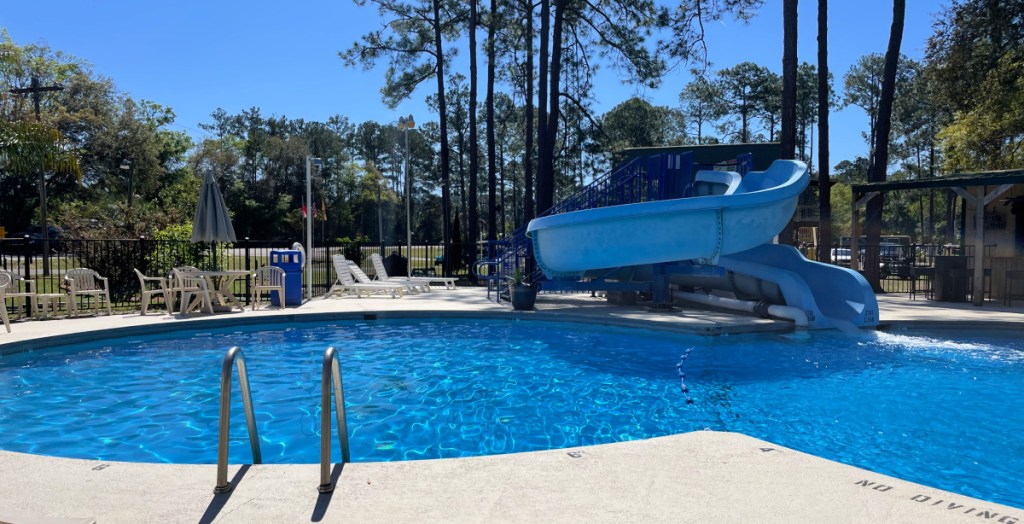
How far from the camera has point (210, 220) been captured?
11023mm

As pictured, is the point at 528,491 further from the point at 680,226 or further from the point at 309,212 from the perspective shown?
the point at 309,212

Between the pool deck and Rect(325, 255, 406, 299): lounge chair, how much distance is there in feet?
34.3

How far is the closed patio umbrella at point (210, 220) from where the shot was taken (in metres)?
11.0

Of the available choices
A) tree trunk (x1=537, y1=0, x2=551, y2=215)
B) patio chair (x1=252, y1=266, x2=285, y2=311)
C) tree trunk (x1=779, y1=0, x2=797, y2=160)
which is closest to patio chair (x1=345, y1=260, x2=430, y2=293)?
patio chair (x1=252, y1=266, x2=285, y2=311)

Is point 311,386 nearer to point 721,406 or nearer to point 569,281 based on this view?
point 721,406

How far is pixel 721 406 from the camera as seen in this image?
5.77 meters

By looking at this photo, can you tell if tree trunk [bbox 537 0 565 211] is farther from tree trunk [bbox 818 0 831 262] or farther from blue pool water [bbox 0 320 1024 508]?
blue pool water [bbox 0 320 1024 508]

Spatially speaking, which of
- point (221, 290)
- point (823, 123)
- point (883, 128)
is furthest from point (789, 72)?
point (221, 290)

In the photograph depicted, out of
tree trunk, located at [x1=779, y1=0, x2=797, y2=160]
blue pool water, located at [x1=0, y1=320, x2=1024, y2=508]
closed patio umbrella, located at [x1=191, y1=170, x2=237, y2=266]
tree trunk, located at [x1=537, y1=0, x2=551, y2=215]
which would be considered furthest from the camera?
tree trunk, located at [x1=537, y1=0, x2=551, y2=215]

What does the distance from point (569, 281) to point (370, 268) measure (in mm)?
10390

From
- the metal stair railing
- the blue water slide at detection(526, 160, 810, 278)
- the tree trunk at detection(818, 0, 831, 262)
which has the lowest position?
the blue water slide at detection(526, 160, 810, 278)

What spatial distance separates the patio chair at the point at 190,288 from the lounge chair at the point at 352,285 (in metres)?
3.51

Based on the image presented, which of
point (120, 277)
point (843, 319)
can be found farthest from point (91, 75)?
point (843, 319)

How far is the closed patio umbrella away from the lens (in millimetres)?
11008
